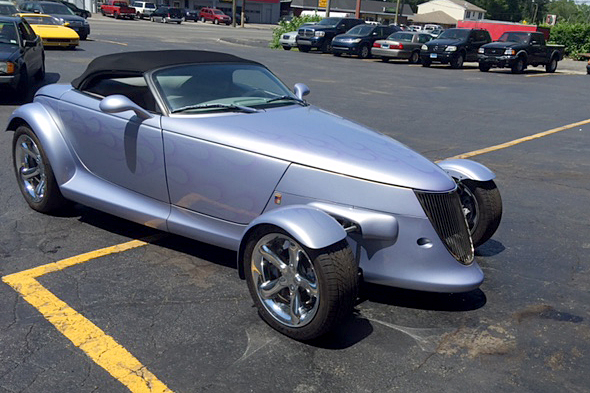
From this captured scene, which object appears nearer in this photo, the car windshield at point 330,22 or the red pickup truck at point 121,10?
the car windshield at point 330,22

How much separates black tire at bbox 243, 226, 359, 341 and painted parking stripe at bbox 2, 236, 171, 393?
86cm

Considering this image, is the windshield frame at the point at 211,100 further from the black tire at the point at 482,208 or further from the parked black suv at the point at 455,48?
the parked black suv at the point at 455,48

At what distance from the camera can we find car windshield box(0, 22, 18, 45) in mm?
12298

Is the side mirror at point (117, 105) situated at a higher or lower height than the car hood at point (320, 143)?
higher

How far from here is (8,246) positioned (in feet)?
16.5

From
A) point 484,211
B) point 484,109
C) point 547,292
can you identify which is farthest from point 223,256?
point 484,109

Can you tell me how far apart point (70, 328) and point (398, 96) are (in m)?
13.7

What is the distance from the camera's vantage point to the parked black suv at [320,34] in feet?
104

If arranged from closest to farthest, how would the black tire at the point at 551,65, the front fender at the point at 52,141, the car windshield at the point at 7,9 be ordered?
1. the front fender at the point at 52,141
2. the car windshield at the point at 7,9
3. the black tire at the point at 551,65

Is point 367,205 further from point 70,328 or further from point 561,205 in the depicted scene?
point 561,205

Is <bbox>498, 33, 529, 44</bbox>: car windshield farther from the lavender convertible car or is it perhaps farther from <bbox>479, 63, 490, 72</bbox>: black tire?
the lavender convertible car

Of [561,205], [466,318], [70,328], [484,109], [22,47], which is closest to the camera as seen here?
[70,328]

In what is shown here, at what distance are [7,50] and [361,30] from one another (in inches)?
862


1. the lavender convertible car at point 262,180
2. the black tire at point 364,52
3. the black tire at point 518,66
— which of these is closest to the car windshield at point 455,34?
the black tire at point 518,66
